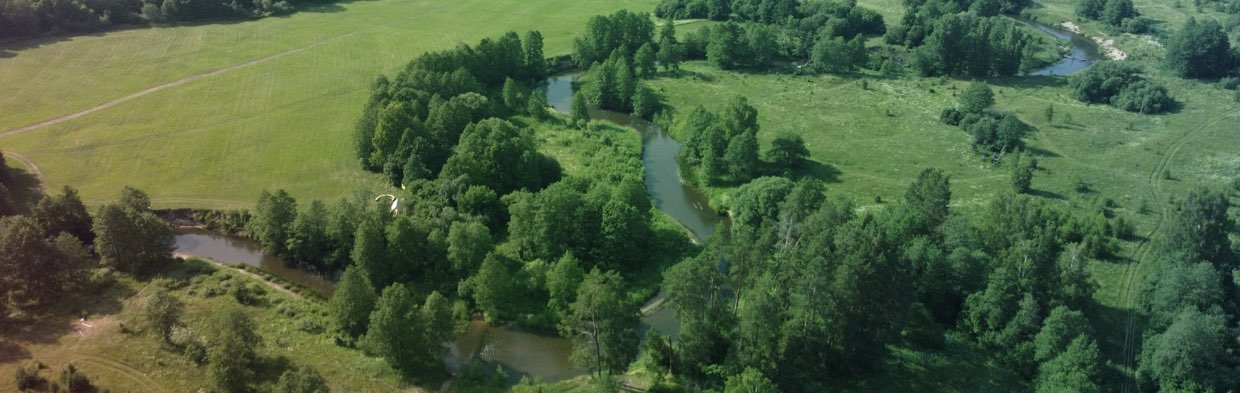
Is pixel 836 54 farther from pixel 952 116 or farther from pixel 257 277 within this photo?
pixel 257 277

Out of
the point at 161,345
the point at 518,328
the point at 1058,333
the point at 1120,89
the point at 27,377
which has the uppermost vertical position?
the point at 1120,89

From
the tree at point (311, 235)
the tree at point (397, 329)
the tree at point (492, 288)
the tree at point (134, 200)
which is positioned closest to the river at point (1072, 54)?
the tree at point (492, 288)

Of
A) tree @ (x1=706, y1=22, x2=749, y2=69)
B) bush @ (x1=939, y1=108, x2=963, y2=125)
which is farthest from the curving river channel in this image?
bush @ (x1=939, y1=108, x2=963, y2=125)

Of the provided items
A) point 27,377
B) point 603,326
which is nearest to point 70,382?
point 27,377

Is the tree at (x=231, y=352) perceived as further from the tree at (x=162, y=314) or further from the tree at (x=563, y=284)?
the tree at (x=563, y=284)

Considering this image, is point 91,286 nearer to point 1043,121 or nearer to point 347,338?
point 347,338

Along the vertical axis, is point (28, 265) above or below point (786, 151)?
below

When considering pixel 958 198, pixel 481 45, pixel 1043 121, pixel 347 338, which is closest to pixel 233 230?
pixel 347 338
